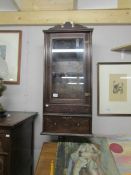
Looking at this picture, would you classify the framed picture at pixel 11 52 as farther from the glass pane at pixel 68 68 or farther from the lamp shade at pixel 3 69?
the glass pane at pixel 68 68

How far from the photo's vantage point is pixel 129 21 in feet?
8.74

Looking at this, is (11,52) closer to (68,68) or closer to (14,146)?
(68,68)

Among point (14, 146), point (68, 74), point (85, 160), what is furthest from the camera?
point (68, 74)

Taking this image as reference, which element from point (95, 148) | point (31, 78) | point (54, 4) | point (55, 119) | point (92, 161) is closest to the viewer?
point (92, 161)

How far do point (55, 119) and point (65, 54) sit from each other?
74cm

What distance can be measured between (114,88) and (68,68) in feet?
2.24

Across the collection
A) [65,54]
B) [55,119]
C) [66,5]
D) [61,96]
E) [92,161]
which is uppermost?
[66,5]

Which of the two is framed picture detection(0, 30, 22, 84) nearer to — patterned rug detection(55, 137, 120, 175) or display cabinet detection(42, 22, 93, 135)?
display cabinet detection(42, 22, 93, 135)

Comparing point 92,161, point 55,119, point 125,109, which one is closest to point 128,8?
point 125,109

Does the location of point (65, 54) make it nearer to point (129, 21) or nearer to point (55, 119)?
point (55, 119)

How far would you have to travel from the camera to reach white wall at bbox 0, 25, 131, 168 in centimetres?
271

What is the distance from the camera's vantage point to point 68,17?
2721 mm

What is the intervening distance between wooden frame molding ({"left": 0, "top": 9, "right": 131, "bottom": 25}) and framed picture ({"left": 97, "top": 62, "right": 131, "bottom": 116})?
0.55 m

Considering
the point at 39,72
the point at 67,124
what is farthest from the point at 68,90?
the point at 39,72
